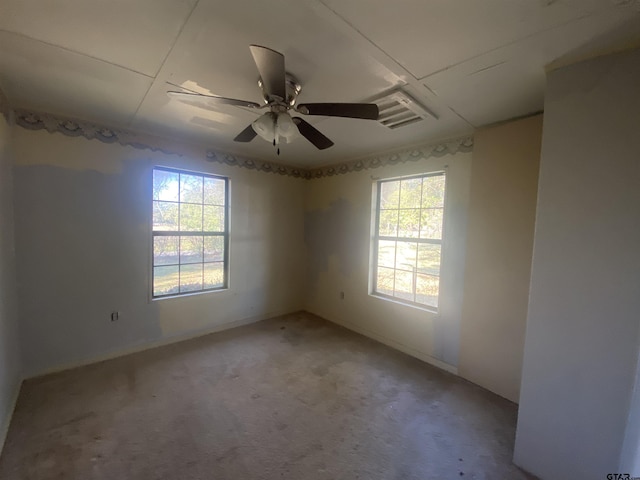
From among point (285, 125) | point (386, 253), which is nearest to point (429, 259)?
point (386, 253)

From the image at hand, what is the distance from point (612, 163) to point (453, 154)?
150 centimetres

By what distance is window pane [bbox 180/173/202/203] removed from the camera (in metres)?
3.39

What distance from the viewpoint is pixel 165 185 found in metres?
3.25

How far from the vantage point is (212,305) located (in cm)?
363

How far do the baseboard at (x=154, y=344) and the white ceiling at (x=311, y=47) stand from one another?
2.41 metres

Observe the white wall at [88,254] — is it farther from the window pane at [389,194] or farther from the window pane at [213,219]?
the window pane at [389,194]

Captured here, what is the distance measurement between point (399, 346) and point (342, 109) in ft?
9.20

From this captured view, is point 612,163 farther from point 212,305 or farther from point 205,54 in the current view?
point 212,305

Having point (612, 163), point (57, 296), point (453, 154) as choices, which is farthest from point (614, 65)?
point (57, 296)

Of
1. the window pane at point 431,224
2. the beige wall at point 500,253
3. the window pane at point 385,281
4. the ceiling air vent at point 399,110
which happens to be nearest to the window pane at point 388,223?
the window pane at point 431,224

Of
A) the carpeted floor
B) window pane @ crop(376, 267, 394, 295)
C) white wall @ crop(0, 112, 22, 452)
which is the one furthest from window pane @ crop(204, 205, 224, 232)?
window pane @ crop(376, 267, 394, 295)

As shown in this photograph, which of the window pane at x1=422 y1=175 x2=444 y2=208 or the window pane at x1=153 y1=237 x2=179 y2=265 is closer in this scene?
the window pane at x1=422 y1=175 x2=444 y2=208

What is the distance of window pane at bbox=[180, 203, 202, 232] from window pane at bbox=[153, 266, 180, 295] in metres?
0.53

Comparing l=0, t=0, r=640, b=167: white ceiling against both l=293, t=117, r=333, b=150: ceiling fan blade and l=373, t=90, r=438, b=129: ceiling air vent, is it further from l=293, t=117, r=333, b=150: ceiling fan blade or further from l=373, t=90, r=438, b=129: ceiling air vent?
l=293, t=117, r=333, b=150: ceiling fan blade
